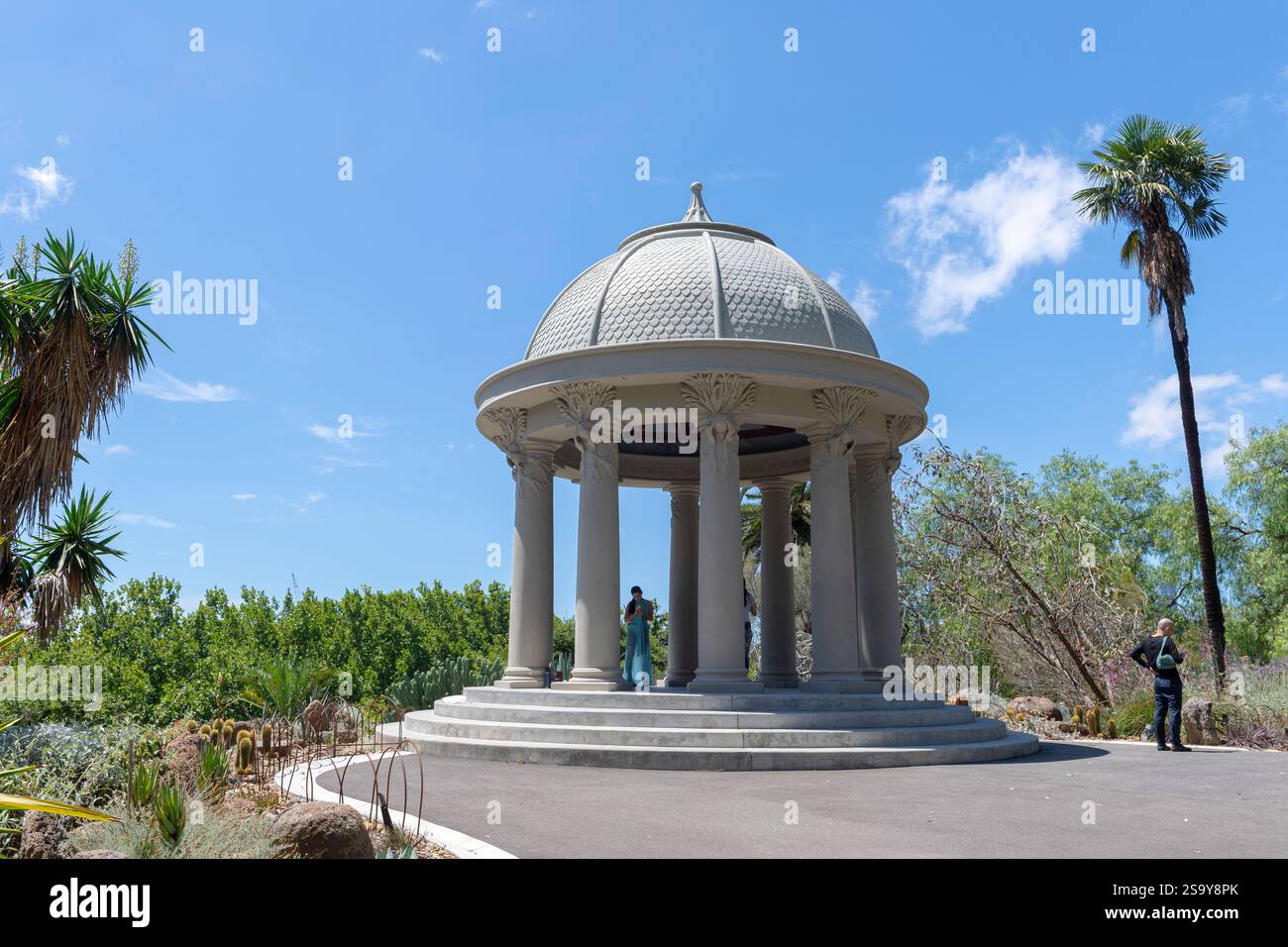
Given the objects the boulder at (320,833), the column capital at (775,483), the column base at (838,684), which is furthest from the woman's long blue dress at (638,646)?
the boulder at (320,833)

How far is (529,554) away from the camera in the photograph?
2056cm

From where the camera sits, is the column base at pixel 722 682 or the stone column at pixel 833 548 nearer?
the column base at pixel 722 682

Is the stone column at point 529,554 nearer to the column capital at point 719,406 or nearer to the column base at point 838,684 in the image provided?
the column capital at point 719,406

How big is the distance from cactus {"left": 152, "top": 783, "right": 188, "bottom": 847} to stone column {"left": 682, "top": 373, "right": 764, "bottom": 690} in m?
10.6

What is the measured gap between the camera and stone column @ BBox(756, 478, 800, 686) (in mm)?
24922

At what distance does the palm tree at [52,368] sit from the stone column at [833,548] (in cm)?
1507

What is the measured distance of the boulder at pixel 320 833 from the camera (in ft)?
23.3

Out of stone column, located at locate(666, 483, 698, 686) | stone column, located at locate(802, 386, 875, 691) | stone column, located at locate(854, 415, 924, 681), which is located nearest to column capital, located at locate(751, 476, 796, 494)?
stone column, located at locate(666, 483, 698, 686)

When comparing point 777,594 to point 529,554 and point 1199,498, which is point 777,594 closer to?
point 529,554

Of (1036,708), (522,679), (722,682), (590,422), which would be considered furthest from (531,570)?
(1036,708)

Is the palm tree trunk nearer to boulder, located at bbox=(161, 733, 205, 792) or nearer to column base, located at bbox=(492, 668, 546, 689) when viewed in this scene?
column base, located at bbox=(492, 668, 546, 689)
